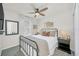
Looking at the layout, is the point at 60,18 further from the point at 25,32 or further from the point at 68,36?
the point at 25,32

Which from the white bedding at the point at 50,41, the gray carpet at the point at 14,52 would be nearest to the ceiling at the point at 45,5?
the white bedding at the point at 50,41

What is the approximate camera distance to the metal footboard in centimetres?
125

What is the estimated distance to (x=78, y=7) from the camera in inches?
49.0

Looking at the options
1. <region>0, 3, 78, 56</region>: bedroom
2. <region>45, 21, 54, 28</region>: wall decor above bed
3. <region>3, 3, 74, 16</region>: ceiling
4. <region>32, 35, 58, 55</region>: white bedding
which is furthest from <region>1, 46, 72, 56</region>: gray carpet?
<region>3, 3, 74, 16</region>: ceiling

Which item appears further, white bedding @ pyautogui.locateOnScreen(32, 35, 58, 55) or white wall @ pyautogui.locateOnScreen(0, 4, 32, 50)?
white bedding @ pyautogui.locateOnScreen(32, 35, 58, 55)

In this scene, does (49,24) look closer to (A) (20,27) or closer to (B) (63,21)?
(B) (63,21)

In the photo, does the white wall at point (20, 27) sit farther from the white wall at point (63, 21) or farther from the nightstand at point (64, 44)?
the nightstand at point (64, 44)

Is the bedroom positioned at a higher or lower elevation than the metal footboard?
higher

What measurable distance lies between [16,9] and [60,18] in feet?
2.54

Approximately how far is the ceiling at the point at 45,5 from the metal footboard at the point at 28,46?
481mm

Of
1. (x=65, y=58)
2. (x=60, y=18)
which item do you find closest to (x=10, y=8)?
(x=60, y=18)

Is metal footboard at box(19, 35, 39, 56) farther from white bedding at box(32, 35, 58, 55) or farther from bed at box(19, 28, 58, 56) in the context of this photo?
white bedding at box(32, 35, 58, 55)

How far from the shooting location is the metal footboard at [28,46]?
125 cm

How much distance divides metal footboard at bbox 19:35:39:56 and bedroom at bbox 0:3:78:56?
0.24ft
